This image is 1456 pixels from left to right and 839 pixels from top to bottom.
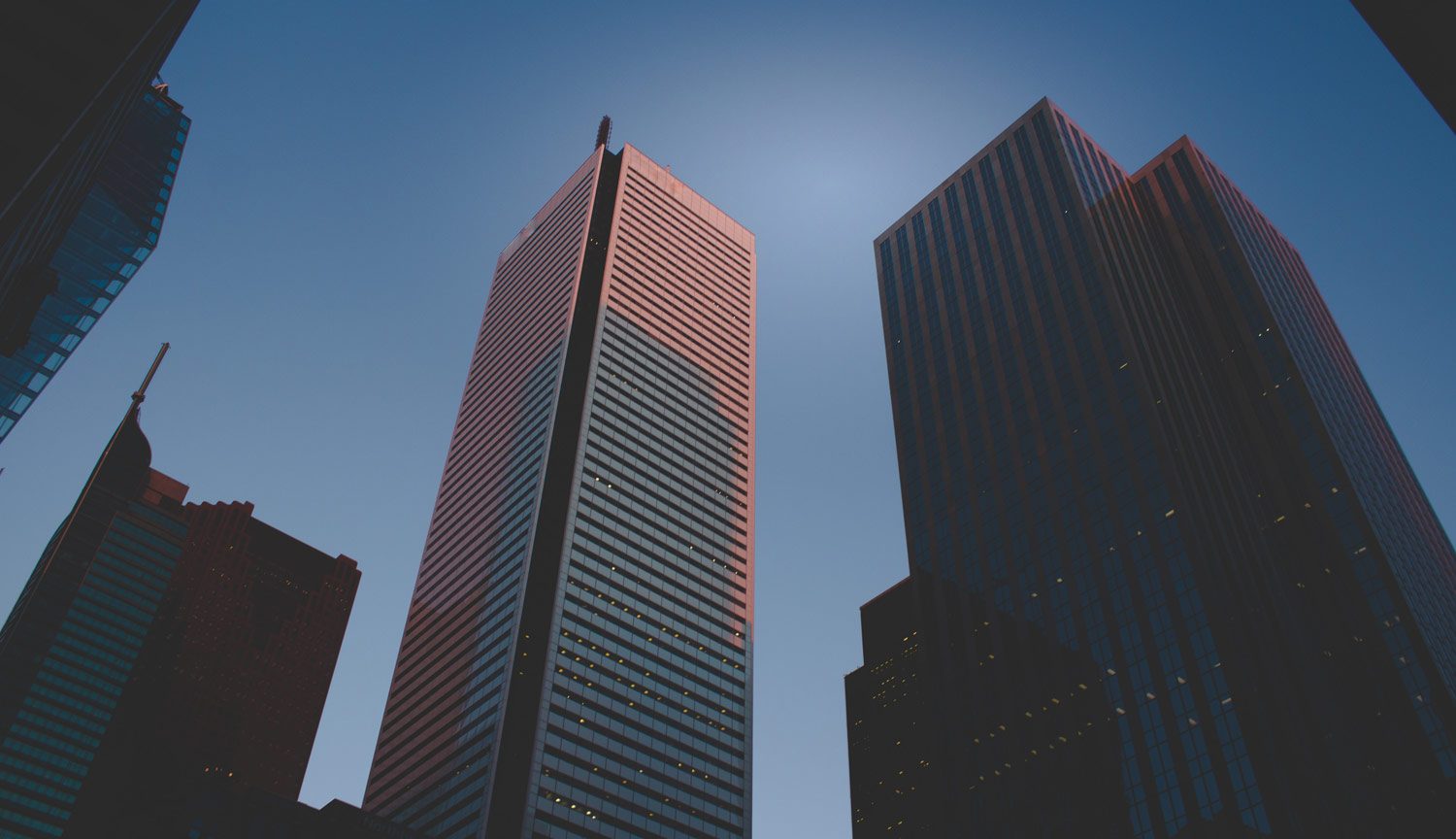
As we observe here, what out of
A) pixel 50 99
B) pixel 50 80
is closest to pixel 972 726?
pixel 50 99

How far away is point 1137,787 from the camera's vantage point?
Result: 100 m

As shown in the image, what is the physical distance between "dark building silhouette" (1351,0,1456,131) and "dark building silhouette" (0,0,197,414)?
42.4 m

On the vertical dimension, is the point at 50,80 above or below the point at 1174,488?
below

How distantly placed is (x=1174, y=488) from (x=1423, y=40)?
9188cm

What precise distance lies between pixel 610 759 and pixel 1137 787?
67.8 meters

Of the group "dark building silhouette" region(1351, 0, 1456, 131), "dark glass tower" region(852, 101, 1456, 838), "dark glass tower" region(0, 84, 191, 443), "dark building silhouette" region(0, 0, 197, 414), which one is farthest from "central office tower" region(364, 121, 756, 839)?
"dark building silhouette" region(1351, 0, 1456, 131)

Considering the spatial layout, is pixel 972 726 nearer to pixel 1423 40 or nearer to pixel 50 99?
pixel 1423 40

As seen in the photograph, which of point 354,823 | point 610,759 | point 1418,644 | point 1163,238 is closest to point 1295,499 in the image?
point 1418,644

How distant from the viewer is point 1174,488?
4530 inches

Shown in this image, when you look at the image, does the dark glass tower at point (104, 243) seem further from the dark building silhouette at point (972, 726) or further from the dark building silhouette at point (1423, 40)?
the dark building silhouette at point (972, 726)

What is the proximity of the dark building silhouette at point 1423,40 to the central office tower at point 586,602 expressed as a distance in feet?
393

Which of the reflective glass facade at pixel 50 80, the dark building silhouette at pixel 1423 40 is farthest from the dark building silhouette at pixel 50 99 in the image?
the dark building silhouette at pixel 1423 40

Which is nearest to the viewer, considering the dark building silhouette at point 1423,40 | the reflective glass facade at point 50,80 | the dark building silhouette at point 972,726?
the dark building silhouette at point 1423,40

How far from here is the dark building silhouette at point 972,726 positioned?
4262 inches
